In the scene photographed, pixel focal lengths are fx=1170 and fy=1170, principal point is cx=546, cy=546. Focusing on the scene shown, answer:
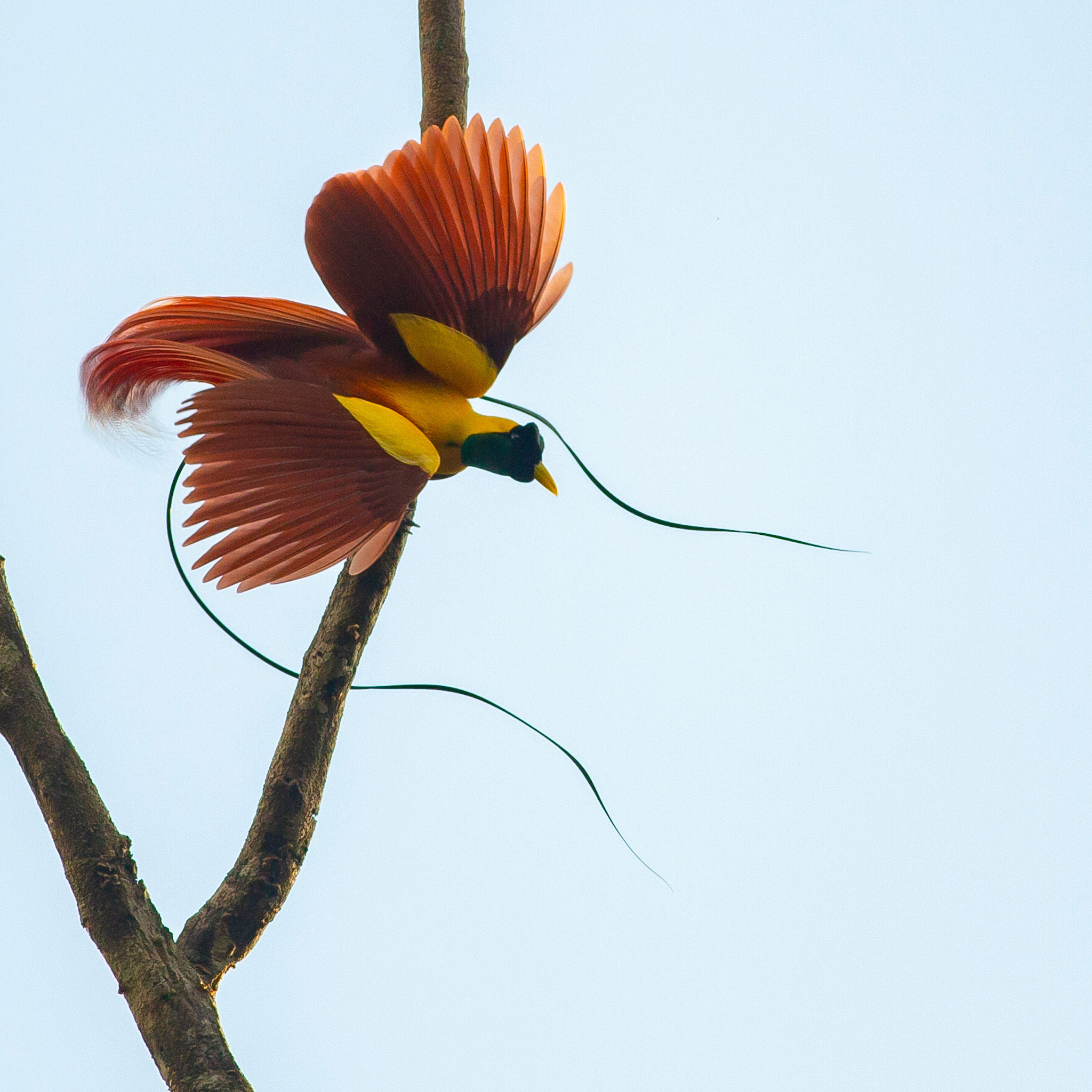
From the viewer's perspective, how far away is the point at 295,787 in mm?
1196

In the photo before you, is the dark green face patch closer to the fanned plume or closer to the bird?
the bird

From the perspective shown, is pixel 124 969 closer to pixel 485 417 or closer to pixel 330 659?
pixel 330 659

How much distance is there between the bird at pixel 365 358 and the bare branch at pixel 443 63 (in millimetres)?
495

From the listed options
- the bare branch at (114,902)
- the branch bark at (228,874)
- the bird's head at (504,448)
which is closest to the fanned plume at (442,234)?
the bird's head at (504,448)

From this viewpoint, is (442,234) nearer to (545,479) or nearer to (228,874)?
(545,479)

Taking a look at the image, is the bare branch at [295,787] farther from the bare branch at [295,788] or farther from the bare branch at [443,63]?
the bare branch at [443,63]

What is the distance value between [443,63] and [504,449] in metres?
0.81

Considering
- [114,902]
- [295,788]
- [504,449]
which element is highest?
[504,449]

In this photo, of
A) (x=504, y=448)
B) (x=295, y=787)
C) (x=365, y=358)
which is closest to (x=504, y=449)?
(x=504, y=448)

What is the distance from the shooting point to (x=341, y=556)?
3.55ft

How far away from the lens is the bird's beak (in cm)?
121

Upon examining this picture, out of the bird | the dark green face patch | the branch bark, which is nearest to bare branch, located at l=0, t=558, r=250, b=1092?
the branch bark

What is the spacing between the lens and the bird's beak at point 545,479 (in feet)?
3.97

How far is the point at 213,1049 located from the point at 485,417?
0.63 meters
